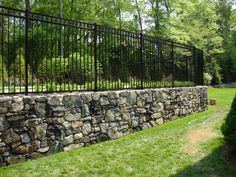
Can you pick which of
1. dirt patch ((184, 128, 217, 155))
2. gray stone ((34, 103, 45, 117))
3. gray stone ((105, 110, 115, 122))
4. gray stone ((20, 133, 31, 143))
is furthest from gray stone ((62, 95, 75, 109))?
dirt patch ((184, 128, 217, 155))

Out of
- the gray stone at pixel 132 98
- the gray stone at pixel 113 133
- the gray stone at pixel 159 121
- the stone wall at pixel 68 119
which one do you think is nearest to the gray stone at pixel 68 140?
the stone wall at pixel 68 119

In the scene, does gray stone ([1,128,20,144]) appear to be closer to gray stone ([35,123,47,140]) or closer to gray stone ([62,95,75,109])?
gray stone ([35,123,47,140])

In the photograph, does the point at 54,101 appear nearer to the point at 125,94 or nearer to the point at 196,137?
the point at 125,94

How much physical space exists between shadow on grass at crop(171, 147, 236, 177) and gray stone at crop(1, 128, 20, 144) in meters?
2.54

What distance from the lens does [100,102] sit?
21.9ft

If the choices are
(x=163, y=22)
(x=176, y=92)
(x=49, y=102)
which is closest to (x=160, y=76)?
(x=176, y=92)

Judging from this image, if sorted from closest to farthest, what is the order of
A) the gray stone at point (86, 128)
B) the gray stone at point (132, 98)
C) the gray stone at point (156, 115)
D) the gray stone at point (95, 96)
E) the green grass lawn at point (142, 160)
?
the green grass lawn at point (142, 160) → the gray stone at point (86, 128) → the gray stone at point (95, 96) → the gray stone at point (132, 98) → the gray stone at point (156, 115)

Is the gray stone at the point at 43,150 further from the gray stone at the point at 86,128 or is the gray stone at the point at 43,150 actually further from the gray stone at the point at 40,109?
the gray stone at the point at 86,128

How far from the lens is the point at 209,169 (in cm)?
498

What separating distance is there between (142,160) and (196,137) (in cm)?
189

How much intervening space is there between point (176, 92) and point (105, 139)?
13.8 ft

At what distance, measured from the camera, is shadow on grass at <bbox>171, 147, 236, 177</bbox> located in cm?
479

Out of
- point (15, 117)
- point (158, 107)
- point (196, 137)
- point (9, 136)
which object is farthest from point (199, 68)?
point (9, 136)

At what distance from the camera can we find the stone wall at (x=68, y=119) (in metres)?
4.94
